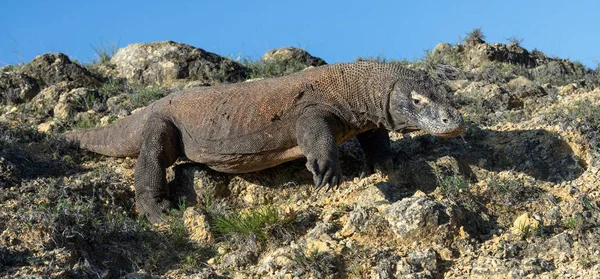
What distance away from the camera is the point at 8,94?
10.7 m

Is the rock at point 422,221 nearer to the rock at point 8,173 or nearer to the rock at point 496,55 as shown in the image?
the rock at point 8,173

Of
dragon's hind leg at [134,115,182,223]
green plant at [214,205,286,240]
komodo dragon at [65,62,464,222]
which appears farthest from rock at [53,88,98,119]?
green plant at [214,205,286,240]

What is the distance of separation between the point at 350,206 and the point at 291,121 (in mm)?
1087

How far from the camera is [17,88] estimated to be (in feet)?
35.6

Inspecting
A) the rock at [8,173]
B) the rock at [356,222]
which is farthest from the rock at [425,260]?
the rock at [8,173]

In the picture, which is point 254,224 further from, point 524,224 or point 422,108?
point 524,224

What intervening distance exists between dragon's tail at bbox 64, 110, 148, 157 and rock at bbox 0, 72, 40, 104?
225cm

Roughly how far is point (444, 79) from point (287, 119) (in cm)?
393

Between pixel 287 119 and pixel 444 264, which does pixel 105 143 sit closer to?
pixel 287 119

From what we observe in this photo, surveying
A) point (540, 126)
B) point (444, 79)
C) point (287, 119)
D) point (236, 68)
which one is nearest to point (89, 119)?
point (236, 68)

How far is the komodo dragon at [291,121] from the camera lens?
705 cm

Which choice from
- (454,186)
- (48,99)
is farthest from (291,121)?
(48,99)

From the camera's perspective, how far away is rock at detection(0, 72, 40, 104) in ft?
35.1

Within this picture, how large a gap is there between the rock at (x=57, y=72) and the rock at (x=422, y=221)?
660 cm
